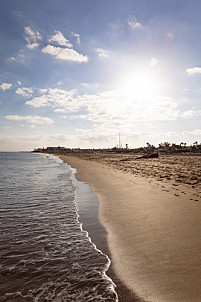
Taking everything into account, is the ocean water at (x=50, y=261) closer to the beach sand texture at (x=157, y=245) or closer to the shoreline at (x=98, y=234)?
the shoreline at (x=98, y=234)

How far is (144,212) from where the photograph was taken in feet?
22.6

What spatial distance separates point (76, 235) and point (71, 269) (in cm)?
170

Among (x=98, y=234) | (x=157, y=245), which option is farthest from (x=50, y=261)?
(x=157, y=245)

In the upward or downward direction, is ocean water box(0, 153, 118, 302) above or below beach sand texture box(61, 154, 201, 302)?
below

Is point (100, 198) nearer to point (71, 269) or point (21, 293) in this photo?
point (71, 269)

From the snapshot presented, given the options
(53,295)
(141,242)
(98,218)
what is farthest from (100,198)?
(53,295)

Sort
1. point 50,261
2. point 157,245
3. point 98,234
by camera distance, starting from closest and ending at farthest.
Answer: point 50,261
point 157,245
point 98,234

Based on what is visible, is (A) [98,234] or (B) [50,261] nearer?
(B) [50,261]

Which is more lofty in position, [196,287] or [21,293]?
[196,287]

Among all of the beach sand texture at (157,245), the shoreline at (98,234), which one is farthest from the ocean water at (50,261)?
the beach sand texture at (157,245)

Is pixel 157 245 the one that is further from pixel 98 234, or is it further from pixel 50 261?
pixel 50 261

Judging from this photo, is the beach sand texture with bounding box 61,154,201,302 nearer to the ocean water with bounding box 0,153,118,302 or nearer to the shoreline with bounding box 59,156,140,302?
the shoreline with bounding box 59,156,140,302

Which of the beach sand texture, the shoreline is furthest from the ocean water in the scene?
the beach sand texture

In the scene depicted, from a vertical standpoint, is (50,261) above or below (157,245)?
below
